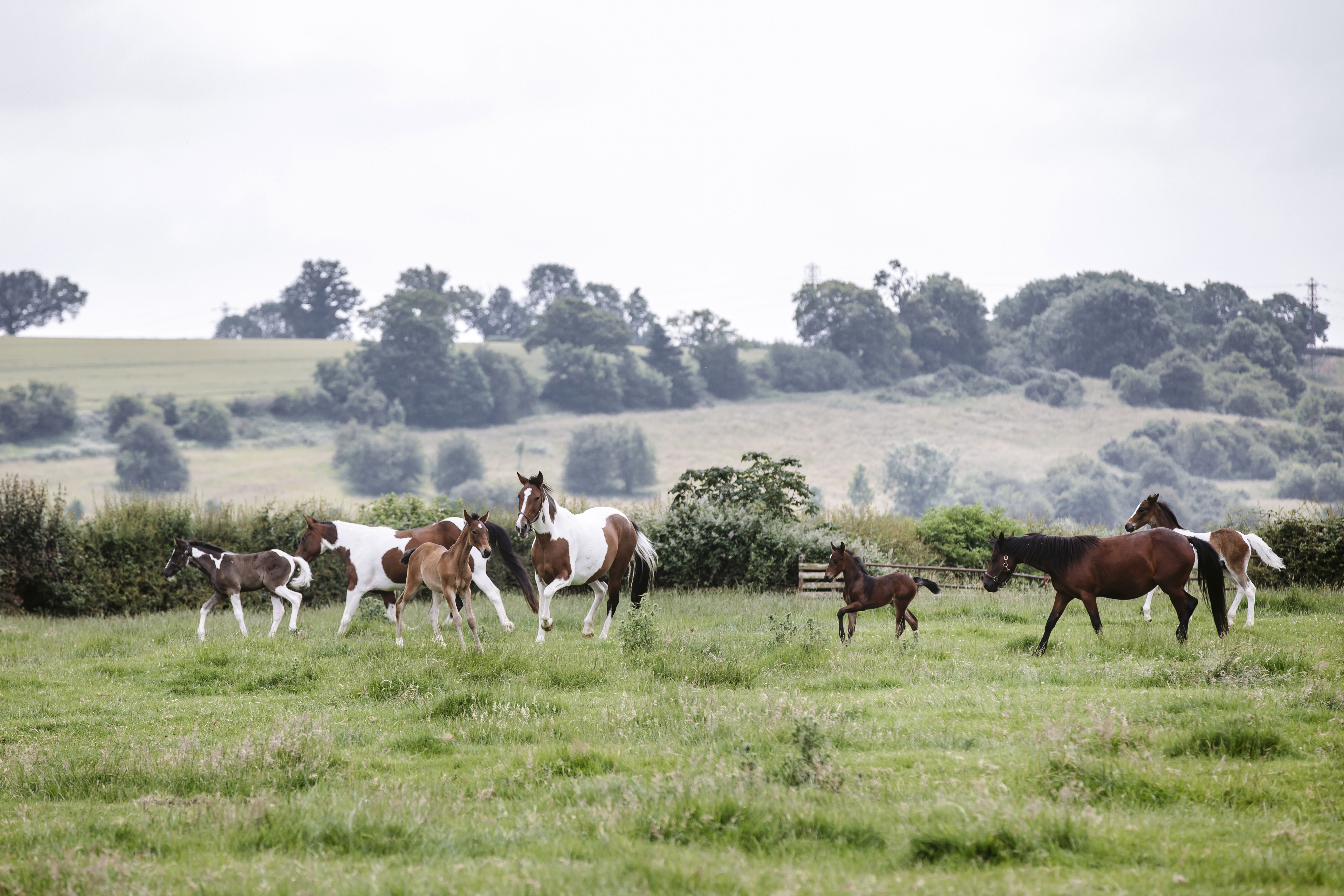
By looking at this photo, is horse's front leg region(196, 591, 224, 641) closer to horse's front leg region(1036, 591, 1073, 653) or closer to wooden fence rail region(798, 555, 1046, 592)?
wooden fence rail region(798, 555, 1046, 592)

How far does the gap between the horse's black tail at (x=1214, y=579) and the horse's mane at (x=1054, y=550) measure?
134 centimetres

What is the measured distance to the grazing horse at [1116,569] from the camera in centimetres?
1204

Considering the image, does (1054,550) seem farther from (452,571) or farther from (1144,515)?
(452,571)

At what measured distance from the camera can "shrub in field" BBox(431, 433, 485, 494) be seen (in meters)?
93.0

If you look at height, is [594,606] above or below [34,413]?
below

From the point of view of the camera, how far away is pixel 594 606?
15.4 metres

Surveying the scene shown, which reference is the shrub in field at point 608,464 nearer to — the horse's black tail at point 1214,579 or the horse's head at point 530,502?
the horse's head at point 530,502

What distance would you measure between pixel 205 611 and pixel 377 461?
255 ft

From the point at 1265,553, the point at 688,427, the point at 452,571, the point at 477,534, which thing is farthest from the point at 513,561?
the point at 688,427

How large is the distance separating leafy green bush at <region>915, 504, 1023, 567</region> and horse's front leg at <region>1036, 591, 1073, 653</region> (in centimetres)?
1444

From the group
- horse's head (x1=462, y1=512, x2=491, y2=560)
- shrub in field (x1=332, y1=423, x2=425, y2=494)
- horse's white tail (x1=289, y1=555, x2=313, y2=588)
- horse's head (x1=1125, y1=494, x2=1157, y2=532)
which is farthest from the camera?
shrub in field (x1=332, y1=423, x2=425, y2=494)

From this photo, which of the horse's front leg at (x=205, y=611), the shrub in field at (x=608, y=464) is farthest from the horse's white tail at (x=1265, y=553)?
the shrub in field at (x=608, y=464)

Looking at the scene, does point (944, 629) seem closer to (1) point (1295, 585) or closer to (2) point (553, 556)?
(2) point (553, 556)

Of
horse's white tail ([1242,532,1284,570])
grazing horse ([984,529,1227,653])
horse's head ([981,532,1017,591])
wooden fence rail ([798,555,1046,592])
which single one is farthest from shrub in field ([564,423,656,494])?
grazing horse ([984,529,1227,653])
